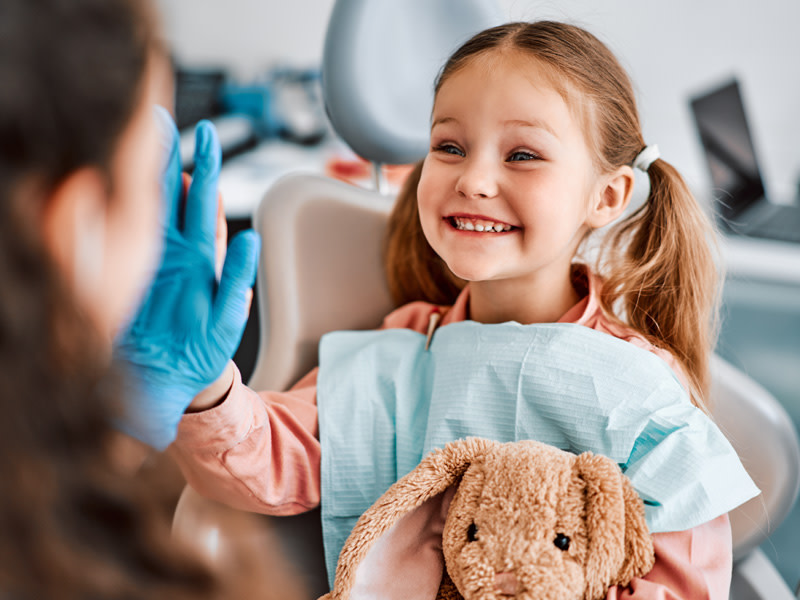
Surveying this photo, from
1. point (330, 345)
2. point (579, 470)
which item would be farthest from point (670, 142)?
point (579, 470)

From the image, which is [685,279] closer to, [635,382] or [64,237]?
[635,382]

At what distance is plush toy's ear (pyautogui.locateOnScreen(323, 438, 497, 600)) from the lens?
604 millimetres

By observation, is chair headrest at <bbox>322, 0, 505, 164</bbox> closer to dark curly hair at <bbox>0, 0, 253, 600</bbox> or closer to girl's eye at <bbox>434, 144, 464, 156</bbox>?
girl's eye at <bbox>434, 144, 464, 156</bbox>

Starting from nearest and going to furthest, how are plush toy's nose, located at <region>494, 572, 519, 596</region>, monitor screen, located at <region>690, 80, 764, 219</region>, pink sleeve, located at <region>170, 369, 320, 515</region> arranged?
plush toy's nose, located at <region>494, 572, 519, 596</region>
pink sleeve, located at <region>170, 369, 320, 515</region>
monitor screen, located at <region>690, 80, 764, 219</region>

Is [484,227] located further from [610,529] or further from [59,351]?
[59,351]

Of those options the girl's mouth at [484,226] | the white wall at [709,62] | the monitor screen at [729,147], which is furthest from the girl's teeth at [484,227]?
the white wall at [709,62]

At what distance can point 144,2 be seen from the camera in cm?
38

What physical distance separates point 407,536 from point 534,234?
Answer: 34 centimetres

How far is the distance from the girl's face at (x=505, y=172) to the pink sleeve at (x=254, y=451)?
0.84 ft

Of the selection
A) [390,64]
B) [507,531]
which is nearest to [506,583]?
[507,531]

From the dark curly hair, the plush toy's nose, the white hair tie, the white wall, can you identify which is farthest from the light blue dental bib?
the white wall

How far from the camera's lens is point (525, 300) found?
2.83 ft

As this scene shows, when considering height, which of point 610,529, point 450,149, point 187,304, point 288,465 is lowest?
point 288,465

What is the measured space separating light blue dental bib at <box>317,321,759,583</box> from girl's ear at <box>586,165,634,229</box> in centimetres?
17
